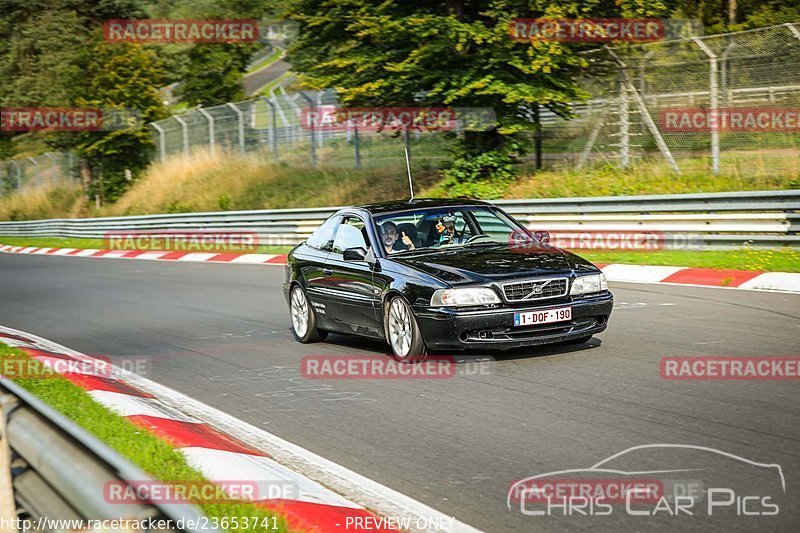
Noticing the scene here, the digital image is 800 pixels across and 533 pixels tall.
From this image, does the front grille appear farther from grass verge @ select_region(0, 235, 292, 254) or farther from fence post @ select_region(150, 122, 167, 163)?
fence post @ select_region(150, 122, 167, 163)

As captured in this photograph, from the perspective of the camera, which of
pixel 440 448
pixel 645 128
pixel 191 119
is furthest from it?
pixel 191 119

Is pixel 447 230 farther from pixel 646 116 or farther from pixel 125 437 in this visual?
pixel 646 116

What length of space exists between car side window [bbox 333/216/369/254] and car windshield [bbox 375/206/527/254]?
0.21m

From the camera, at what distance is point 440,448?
622 centimetres

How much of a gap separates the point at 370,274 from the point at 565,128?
585 inches

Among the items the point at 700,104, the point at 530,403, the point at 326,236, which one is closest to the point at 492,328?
the point at 530,403

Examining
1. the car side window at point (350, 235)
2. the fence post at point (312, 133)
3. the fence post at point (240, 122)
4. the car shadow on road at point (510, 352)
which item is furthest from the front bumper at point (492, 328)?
the fence post at point (240, 122)

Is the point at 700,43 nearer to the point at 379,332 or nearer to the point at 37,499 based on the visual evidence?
the point at 379,332

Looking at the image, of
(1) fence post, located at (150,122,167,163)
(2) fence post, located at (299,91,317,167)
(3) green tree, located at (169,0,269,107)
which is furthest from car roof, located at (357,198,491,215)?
(3) green tree, located at (169,0,269,107)

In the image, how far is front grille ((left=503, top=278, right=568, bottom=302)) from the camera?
856cm

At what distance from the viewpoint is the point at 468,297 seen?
8508mm

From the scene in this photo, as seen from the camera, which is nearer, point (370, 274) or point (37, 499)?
point (37, 499)

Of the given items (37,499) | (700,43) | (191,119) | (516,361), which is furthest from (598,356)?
(191,119)

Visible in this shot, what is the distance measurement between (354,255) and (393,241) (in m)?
0.39
